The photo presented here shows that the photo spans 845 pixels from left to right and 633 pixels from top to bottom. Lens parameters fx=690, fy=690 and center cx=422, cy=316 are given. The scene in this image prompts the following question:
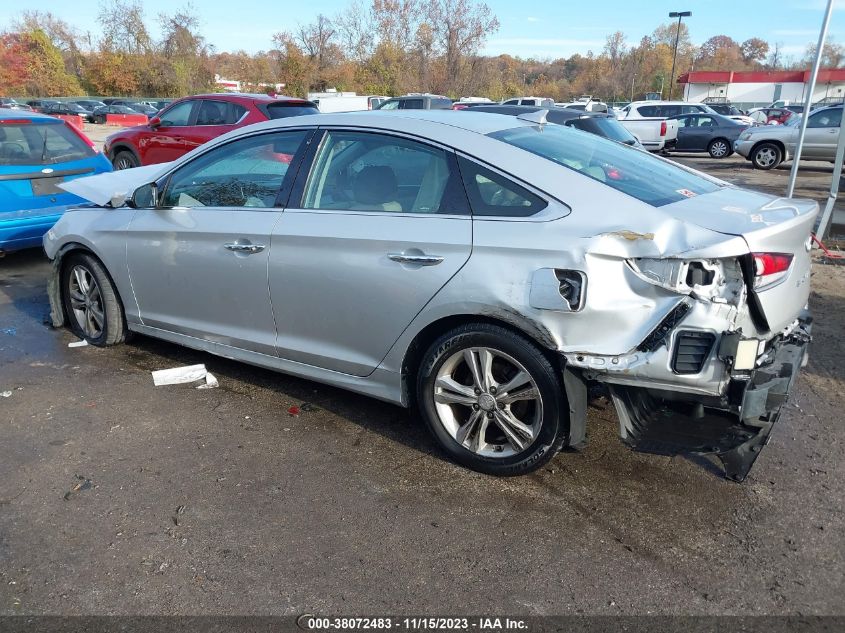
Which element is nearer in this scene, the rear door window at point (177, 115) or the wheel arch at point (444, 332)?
the wheel arch at point (444, 332)

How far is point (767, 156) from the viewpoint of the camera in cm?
1798

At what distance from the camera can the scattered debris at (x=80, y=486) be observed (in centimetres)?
324

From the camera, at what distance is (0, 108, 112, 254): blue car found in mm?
6809

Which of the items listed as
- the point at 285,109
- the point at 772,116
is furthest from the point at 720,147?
the point at 285,109

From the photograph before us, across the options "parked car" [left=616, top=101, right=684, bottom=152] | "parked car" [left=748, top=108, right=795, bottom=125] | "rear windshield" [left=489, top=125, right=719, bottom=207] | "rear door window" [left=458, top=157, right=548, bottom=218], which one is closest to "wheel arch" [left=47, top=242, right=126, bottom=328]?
"rear door window" [left=458, top=157, right=548, bottom=218]

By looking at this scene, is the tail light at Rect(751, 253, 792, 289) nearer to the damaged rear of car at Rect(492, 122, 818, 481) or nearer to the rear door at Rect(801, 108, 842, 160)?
the damaged rear of car at Rect(492, 122, 818, 481)

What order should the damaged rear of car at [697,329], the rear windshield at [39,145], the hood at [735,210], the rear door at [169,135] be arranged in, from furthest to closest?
1. the rear door at [169,135]
2. the rear windshield at [39,145]
3. the hood at [735,210]
4. the damaged rear of car at [697,329]

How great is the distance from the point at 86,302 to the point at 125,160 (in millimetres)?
8110

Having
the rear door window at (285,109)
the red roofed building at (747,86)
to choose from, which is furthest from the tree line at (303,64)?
the rear door window at (285,109)

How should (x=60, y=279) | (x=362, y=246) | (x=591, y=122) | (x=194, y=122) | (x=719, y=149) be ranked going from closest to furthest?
(x=362, y=246)
(x=60, y=279)
(x=591, y=122)
(x=194, y=122)
(x=719, y=149)

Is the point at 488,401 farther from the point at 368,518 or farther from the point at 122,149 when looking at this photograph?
the point at 122,149

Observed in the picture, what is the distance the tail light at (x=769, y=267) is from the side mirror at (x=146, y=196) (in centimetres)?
354

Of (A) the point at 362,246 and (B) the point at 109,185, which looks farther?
(B) the point at 109,185

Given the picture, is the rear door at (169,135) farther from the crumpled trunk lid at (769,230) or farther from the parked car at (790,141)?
the parked car at (790,141)
